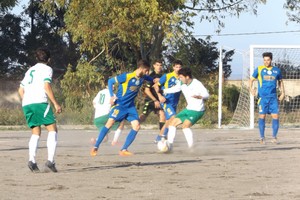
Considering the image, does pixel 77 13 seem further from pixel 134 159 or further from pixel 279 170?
pixel 279 170

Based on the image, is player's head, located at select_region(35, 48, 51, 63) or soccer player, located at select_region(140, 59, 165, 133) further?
soccer player, located at select_region(140, 59, 165, 133)

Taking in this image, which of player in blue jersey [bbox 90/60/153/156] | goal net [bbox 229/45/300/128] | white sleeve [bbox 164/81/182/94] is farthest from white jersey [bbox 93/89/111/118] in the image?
goal net [bbox 229/45/300/128]

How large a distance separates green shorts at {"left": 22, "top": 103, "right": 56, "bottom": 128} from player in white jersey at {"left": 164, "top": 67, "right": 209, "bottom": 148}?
4225 mm

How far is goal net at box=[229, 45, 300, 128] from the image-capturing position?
100 feet

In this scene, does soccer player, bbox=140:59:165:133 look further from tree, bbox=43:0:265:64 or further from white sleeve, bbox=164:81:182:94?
tree, bbox=43:0:265:64

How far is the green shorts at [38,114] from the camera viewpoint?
1234 cm

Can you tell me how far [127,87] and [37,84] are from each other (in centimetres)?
340

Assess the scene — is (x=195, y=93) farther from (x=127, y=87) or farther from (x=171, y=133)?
(x=127, y=87)

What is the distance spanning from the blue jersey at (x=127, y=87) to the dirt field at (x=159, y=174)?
103 cm

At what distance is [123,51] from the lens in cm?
3856

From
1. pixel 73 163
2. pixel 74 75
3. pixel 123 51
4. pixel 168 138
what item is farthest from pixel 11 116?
pixel 73 163

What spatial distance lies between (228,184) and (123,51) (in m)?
28.1

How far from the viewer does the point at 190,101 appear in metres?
16.3

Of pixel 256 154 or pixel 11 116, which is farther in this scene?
pixel 11 116
